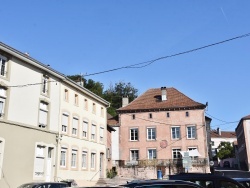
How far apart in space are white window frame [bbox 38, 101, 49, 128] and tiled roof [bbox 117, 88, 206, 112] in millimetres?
22809

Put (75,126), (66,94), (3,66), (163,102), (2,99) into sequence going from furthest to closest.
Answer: (163,102) → (75,126) → (66,94) → (3,66) → (2,99)

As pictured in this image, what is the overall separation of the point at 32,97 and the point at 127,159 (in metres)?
25.1

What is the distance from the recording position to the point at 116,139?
47.8 metres

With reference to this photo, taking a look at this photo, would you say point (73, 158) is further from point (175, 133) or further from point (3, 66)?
point (175, 133)

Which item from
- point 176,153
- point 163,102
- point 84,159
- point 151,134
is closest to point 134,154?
point 151,134

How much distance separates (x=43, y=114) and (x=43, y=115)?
8 cm

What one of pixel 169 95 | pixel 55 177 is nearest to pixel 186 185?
pixel 55 177

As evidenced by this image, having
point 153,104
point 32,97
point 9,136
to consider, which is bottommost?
point 9,136

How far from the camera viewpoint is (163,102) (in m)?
47.8

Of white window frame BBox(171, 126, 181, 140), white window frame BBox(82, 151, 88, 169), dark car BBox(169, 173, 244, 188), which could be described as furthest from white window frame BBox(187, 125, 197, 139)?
dark car BBox(169, 173, 244, 188)

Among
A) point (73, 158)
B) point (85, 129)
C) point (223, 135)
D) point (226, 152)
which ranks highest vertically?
point (223, 135)

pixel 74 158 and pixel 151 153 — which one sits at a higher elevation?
pixel 151 153

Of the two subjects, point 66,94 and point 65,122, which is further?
point 66,94

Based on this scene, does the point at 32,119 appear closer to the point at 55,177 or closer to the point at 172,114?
the point at 55,177
